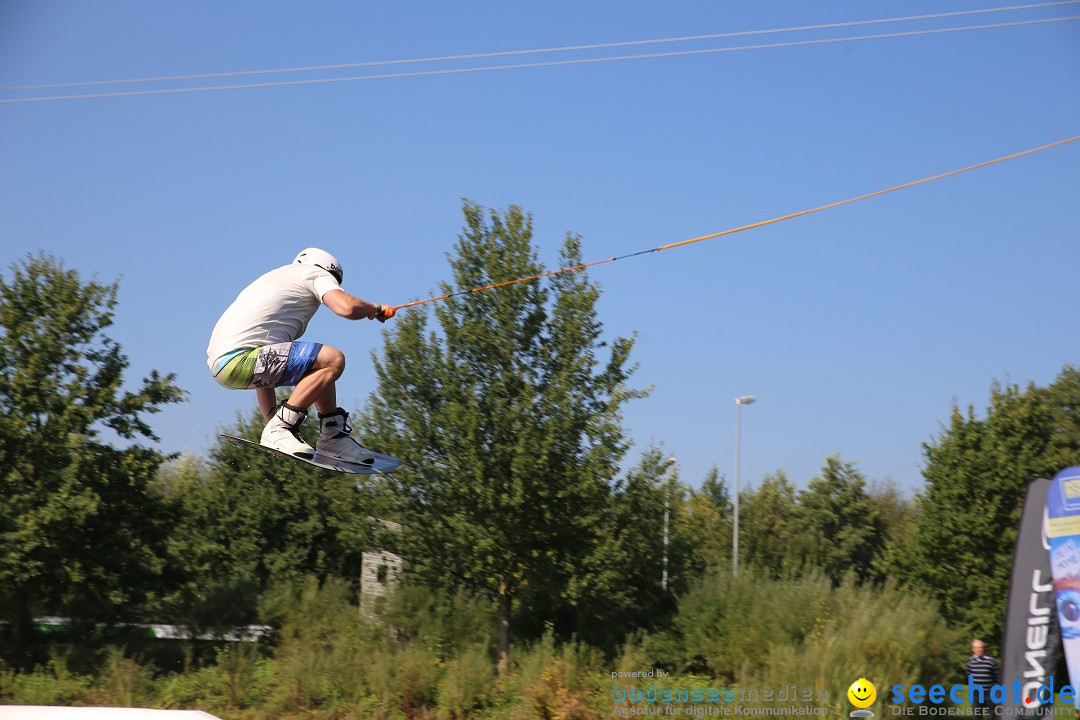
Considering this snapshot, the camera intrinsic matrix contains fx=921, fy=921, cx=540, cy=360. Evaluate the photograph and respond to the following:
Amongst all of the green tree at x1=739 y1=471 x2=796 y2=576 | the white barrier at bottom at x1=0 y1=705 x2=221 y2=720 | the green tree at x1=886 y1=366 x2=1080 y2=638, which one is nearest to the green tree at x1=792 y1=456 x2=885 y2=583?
the green tree at x1=739 y1=471 x2=796 y2=576

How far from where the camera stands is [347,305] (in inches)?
285

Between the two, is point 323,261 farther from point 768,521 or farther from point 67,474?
point 768,521

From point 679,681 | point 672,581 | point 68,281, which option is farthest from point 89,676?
point 672,581

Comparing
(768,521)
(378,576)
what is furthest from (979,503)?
(768,521)

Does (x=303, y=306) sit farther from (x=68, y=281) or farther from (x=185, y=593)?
(x=185, y=593)

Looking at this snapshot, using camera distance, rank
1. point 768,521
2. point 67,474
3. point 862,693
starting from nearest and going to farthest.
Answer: point 862,693
point 67,474
point 768,521

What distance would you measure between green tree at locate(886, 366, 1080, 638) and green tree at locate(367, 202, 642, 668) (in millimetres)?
10696

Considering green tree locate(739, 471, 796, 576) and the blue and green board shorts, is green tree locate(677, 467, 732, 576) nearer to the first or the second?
green tree locate(739, 471, 796, 576)

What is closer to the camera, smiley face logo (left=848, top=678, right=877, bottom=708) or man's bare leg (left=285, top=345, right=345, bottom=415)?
man's bare leg (left=285, top=345, right=345, bottom=415)

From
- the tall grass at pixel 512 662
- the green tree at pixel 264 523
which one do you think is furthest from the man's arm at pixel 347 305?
the green tree at pixel 264 523

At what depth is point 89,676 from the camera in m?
21.2

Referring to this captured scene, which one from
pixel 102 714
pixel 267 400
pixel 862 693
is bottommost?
pixel 862 693

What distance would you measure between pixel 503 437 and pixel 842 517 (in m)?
35.7

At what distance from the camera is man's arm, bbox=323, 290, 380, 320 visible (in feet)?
23.8
